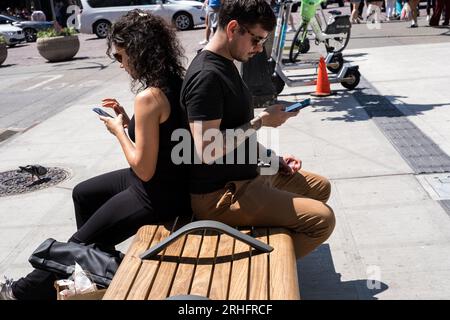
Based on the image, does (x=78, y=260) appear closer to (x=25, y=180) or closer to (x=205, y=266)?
(x=205, y=266)

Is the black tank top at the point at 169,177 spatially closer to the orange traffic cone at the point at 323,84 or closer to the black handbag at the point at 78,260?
the black handbag at the point at 78,260

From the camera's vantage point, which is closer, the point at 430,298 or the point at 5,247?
the point at 430,298

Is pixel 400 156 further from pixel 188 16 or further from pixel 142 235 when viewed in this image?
pixel 188 16

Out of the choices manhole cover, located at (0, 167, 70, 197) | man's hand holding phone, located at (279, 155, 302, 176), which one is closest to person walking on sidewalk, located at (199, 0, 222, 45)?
manhole cover, located at (0, 167, 70, 197)

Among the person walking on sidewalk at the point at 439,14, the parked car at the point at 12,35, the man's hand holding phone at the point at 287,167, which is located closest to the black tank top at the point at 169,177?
the man's hand holding phone at the point at 287,167

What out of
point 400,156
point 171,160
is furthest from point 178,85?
point 400,156

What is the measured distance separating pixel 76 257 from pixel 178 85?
3.17ft

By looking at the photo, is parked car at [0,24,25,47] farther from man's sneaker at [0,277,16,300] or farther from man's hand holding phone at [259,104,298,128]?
man's hand holding phone at [259,104,298,128]

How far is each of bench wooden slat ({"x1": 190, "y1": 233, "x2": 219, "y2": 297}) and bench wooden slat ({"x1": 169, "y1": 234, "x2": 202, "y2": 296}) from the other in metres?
0.02

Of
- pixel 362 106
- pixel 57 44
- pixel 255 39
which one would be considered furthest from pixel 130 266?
pixel 57 44

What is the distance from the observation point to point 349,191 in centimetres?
468

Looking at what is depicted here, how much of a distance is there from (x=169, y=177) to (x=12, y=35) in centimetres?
2316

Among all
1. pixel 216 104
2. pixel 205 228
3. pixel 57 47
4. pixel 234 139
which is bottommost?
pixel 57 47
